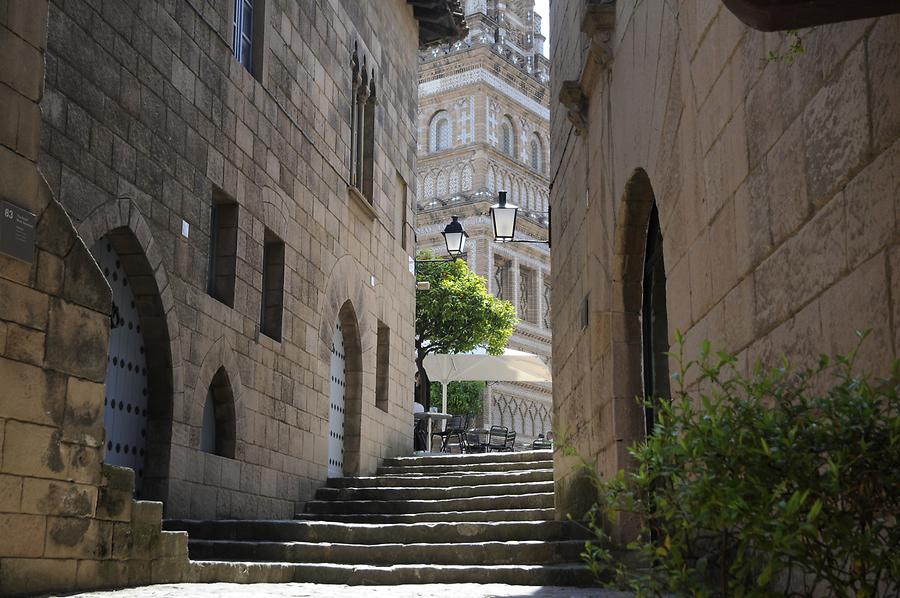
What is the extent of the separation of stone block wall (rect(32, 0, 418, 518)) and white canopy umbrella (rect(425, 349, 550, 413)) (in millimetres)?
7062

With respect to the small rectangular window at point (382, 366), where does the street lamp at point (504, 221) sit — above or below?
above

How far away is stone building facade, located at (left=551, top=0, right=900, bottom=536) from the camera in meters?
3.00

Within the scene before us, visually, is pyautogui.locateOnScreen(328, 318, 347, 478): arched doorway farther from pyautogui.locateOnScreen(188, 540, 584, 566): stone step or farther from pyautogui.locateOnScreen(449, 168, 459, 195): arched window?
pyautogui.locateOnScreen(449, 168, 459, 195): arched window

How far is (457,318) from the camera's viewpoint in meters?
26.9

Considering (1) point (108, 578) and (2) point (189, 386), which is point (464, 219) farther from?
(1) point (108, 578)

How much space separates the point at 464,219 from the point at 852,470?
4415cm

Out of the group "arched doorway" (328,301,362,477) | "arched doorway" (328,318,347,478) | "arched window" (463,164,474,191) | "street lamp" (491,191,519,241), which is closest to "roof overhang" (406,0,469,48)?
"street lamp" (491,191,519,241)

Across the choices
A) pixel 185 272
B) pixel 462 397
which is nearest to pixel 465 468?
pixel 185 272

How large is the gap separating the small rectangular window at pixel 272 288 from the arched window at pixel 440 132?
37.5 meters

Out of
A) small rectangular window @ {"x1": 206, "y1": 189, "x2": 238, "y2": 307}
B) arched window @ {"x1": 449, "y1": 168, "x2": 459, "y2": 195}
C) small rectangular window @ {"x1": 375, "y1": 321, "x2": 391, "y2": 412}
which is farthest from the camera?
arched window @ {"x1": 449, "y1": 168, "x2": 459, "y2": 195}

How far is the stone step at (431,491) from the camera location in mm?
11086

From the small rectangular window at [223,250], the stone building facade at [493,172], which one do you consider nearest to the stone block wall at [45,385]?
the small rectangular window at [223,250]

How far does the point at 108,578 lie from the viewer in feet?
19.9

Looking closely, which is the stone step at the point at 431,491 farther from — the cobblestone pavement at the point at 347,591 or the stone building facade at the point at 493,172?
the stone building facade at the point at 493,172
